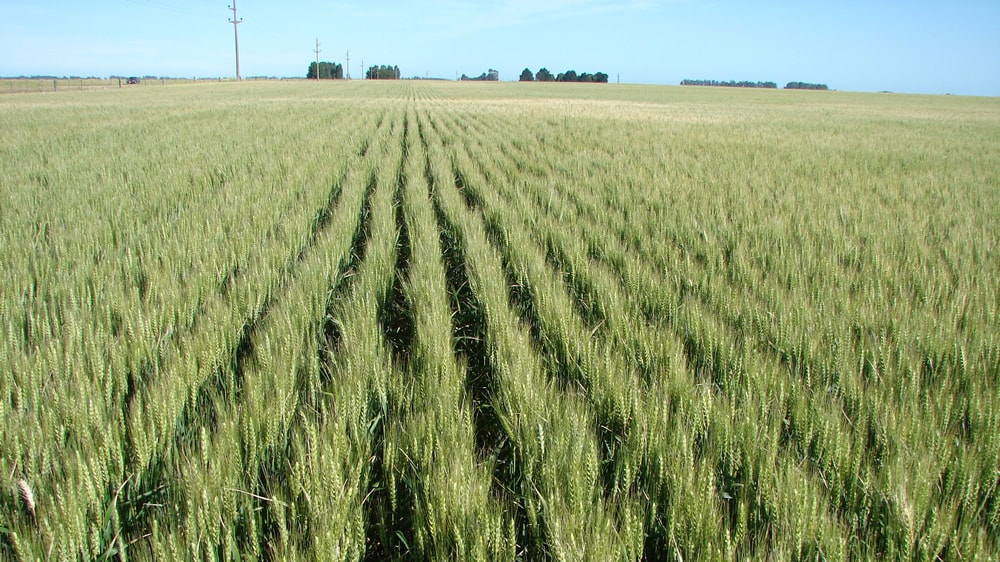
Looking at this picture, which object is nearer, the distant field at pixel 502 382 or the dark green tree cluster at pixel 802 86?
the distant field at pixel 502 382

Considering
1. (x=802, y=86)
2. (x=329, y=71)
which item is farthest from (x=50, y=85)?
(x=802, y=86)

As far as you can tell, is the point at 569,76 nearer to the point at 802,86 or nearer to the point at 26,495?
the point at 802,86

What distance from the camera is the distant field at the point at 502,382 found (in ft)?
3.79

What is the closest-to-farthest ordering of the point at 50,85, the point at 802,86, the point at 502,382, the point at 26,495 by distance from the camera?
the point at 26,495 → the point at 502,382 → the point at 50,85 → the point at 802,86

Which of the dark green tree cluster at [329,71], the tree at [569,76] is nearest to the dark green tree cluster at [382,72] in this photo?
the dark green tree cluster at [329,71]

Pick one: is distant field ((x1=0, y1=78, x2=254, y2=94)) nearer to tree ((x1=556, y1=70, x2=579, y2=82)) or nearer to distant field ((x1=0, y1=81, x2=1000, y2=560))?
distant field ((x1=0, y1=81, x2=1000, y2=560))

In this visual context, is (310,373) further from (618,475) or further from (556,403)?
(618,475)

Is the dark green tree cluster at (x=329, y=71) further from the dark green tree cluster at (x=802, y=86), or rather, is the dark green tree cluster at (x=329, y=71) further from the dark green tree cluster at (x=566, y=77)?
the dark green tree cluster at (x=802, y=86)

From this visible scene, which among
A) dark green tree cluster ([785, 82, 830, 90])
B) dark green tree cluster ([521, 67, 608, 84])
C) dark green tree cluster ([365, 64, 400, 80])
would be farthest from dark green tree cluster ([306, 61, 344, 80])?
dark green tree cluster ([785, 82, 830, 90])

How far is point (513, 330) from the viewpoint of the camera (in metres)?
2.21

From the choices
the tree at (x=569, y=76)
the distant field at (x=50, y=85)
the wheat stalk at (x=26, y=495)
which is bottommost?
the wheat stalk at (x=26, y=495)

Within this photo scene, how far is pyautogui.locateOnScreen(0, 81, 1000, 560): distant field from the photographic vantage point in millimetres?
1156

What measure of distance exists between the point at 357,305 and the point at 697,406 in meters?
1.47

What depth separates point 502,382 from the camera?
175cm
